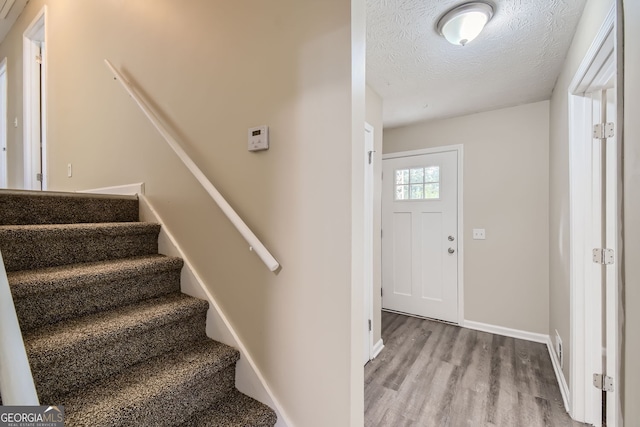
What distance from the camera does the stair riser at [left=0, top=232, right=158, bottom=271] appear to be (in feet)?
4.23

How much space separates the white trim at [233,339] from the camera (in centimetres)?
125

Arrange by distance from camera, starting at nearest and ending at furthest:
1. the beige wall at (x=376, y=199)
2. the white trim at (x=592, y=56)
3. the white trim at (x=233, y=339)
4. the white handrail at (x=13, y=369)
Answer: the white handrail at (x=13, y=369)
the white trim at (x=592, y=56)
the white trim at (x=233, y=339)
the beige wall at (x=376, y=199)

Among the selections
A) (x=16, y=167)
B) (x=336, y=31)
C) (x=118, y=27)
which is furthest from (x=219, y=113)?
(x=16, y=167)

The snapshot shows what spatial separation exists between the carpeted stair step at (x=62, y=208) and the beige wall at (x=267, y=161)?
0.68 feet

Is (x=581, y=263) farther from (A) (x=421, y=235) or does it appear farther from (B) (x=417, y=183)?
(B) (x=417, y=183)

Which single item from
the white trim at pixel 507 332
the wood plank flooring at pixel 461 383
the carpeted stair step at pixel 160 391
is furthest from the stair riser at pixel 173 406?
the white trim at pixel 507 332

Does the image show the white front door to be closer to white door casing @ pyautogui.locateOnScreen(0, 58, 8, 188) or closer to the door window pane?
the door window pane

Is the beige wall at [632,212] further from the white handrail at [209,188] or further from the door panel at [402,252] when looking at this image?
the door panel at [402,252]

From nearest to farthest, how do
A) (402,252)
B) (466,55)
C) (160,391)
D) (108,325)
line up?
(160,391)
(108,325)
(466,55)
(402,252)

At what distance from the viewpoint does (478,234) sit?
301 cm

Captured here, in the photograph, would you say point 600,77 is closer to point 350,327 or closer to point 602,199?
point 602,199

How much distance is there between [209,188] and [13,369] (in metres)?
0.93

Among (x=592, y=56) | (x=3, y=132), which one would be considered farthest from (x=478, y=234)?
(x=3, y=132)

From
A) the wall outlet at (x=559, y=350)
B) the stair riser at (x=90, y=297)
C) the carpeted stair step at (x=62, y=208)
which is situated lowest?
the wall outlet at (x=559, y=350)
